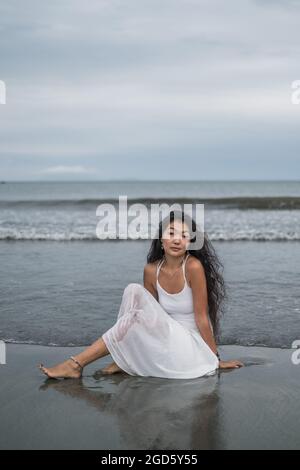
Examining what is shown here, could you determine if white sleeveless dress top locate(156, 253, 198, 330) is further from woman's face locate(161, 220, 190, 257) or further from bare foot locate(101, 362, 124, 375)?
bare foot locate(101, 362, 124, 375)

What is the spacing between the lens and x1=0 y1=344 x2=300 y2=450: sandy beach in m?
3.15

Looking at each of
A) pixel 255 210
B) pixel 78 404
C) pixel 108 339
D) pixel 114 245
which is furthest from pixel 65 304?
pixel 255 210

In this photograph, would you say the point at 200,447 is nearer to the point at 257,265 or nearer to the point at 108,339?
the point at 108,339

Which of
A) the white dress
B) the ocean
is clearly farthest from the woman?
the ocean

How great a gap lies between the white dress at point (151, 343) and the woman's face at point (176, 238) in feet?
1.33

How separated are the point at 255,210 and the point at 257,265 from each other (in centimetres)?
1514

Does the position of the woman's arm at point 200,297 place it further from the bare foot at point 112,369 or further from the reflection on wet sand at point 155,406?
the bare foot at point 112,369

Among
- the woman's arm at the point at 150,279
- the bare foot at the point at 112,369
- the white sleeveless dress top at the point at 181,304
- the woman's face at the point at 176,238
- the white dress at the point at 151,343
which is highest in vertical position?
the woman's face at the point at 176,238

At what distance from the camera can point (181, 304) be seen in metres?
4.46

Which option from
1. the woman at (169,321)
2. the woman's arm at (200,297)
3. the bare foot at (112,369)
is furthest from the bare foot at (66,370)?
the woman's arm at (200,297)

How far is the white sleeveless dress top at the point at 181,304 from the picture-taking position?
14.6 ft

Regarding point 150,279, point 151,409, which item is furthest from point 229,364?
point 151,409

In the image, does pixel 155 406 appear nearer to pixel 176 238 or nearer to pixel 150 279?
pixel 150 279

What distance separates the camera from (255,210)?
24438mm
